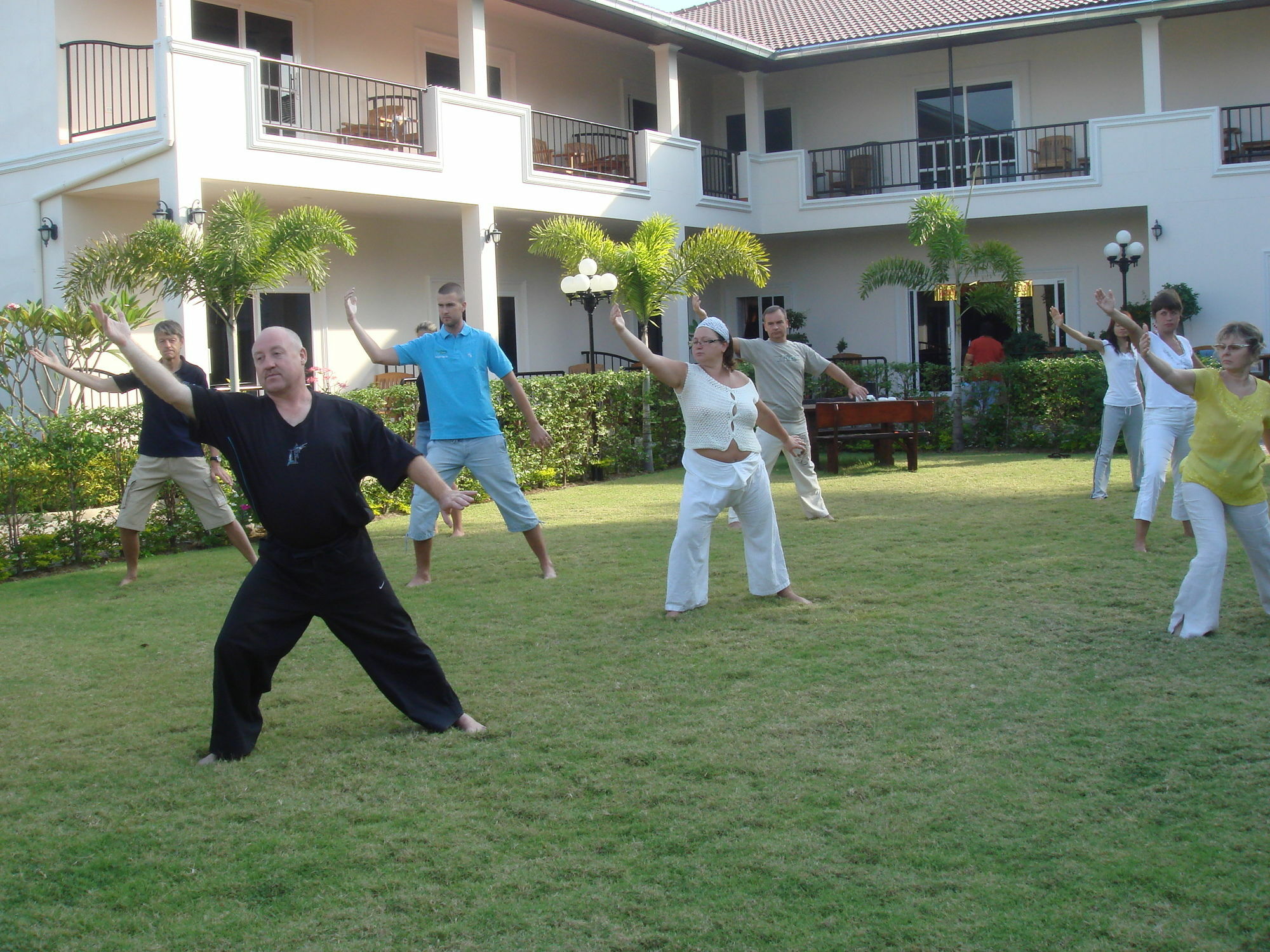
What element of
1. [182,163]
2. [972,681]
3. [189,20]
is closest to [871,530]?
[972,681]

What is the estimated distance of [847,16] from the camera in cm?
2641

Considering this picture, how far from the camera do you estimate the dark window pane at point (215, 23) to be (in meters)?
16.9

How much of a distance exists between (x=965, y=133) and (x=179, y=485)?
20080mm

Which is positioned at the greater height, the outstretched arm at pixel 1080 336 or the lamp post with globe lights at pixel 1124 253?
the lamp post with globe lights at pixel 1124 253

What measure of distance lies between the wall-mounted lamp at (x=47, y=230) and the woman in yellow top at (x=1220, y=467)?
44.5 ft

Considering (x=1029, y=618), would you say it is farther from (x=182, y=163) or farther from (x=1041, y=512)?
(x=182, y=163)

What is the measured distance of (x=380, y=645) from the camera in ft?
16.4

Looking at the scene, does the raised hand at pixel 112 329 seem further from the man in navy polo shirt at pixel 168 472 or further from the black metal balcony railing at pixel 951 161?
the black metal balcony railing at pixel 951 161

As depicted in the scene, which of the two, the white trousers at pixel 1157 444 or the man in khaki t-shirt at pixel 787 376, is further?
the man in khaki t-shirt at pixel 787 376

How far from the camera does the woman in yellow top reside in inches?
243

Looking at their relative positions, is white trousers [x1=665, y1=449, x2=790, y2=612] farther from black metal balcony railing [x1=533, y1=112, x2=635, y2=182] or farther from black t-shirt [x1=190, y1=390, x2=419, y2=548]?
black metal balcony railing [x1=533, y1=112, x2=635, y2=182]

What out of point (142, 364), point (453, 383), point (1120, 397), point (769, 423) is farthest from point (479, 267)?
point (142, 364)

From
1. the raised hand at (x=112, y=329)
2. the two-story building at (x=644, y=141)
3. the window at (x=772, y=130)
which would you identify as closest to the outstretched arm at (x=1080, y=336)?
the raised hand at (x=112, y=329)

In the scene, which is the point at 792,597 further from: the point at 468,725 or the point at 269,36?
the point at 269,36
